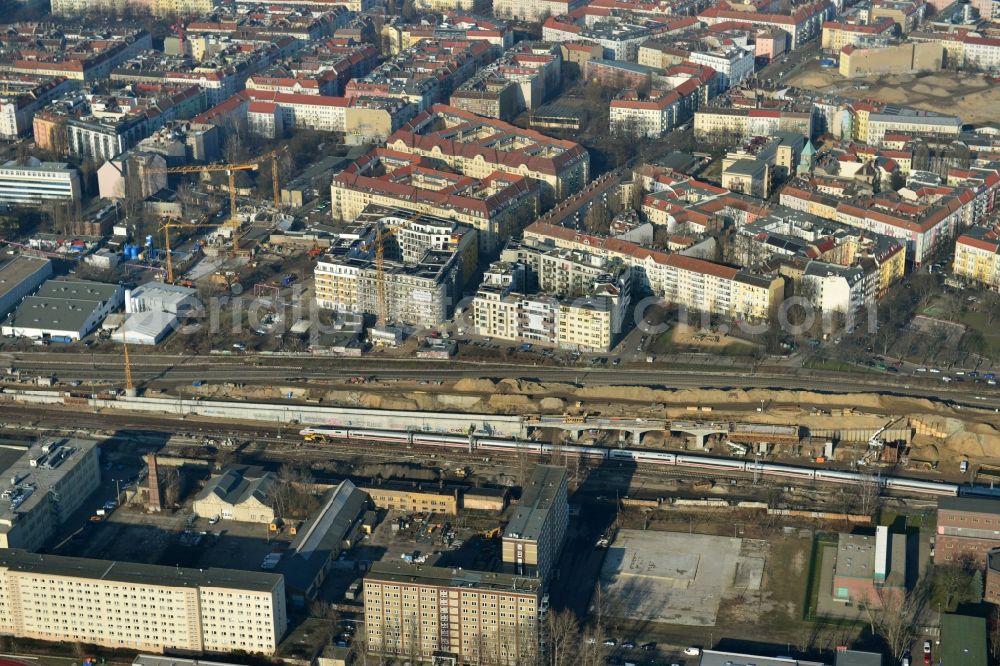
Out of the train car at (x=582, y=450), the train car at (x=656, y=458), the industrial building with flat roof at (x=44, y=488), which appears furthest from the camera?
the train car at (x=582, y=450)

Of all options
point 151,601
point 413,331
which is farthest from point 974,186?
point 151,601

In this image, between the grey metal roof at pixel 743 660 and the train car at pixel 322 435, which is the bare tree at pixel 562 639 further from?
the train car at pixel 322 435

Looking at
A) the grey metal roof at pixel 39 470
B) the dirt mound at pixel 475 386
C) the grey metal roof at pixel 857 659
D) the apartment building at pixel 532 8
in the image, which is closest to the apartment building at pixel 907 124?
the apartment building at pixel 532 8

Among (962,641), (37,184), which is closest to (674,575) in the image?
(962,641)

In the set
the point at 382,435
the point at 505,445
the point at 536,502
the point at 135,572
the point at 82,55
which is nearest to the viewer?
the point at 135,572

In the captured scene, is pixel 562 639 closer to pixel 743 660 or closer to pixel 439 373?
pixel 743 660

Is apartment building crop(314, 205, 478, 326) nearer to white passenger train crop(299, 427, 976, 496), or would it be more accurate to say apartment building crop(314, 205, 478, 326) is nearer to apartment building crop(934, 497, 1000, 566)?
white passenger train crop(299, 427, 976, 496)
